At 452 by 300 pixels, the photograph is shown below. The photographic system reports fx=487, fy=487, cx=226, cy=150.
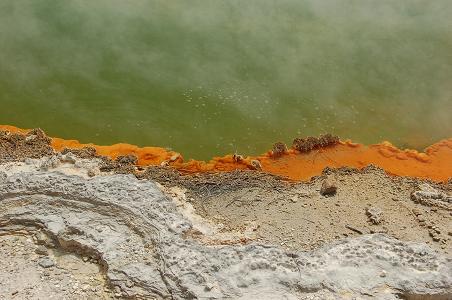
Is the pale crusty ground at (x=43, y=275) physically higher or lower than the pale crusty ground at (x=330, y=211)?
lower

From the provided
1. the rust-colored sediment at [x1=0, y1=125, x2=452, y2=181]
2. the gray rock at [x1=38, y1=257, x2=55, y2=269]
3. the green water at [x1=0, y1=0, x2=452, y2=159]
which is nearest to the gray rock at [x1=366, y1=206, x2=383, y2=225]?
the rust-colored sediment at [x1=0, y1=125, x2=452, y2=181]

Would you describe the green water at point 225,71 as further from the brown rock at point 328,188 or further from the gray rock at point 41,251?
the gray rock at point 41,251

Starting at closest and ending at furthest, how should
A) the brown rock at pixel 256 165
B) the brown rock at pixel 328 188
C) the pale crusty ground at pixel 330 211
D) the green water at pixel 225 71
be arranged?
the pale crusty ground at pixel 330 211 → the brown rock at pixel 328 188 → the brown rock at pixel 256 165 → the green water at pixel 225 71

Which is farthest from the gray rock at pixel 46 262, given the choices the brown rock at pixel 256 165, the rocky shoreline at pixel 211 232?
the brown rock at pixel 256 165

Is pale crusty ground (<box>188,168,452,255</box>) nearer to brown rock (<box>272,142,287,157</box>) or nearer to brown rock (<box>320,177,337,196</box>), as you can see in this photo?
brown rock (<box>320,177,337,196</box>)

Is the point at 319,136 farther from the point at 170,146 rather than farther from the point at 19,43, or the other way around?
the point at 19,43

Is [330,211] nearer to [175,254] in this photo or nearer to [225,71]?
[175,254]

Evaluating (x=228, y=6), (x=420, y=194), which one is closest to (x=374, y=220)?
(x=420, y=194)
